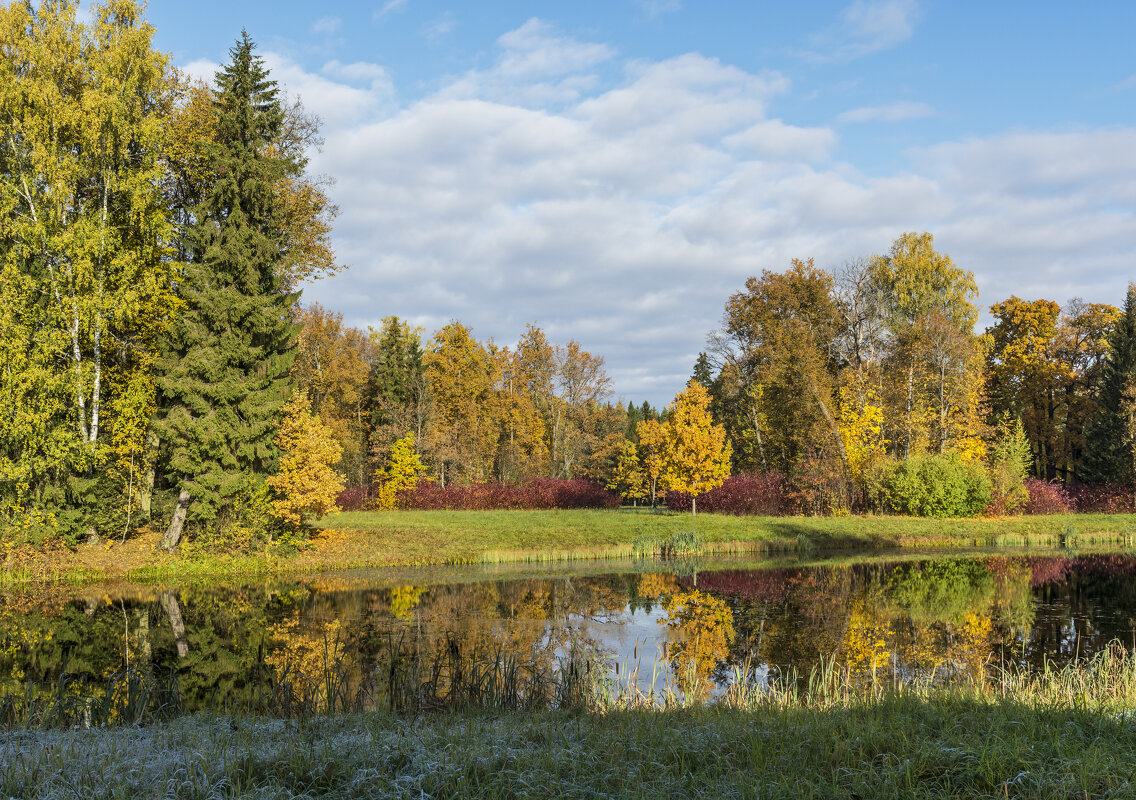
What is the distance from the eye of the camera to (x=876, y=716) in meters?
6.46

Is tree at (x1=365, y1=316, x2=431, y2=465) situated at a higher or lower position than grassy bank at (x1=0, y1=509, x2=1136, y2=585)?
higher

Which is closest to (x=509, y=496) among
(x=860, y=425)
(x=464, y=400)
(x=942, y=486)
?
(x=464, y=400)

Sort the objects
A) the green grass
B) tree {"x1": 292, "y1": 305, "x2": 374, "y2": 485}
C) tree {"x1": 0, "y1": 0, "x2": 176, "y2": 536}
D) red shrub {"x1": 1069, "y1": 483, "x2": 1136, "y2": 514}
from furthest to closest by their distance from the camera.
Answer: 1. tree {"x1": 292, "y1": 305, "x2": 374, "y2": 485}
2. red shrub {"x1": 1069, "y1": 483, "x2": 1136, "y2": 514}
3. the green grass
4. tree {"x1": 0, "y1": 0, "x2": 176, "y2": 536}

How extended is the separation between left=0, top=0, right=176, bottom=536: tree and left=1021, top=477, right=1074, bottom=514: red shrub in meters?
40.9

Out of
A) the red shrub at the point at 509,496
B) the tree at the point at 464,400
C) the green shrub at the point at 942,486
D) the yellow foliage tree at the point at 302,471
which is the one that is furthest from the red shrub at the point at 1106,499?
the yellow foliage tree at the point at 302,471

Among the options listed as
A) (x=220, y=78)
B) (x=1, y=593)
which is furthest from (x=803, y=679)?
(x=220, y=78)

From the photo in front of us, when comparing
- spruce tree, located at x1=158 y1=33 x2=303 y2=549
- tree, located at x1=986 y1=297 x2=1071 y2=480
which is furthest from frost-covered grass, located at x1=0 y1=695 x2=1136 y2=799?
tree, located at x1=986 y1=297 x2=1071 y2=480

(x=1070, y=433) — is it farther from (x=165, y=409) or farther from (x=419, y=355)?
(x=165, y=409)

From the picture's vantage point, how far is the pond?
10.3m

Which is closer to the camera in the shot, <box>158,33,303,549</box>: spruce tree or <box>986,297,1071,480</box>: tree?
<box>158,33,303,549</box>: spruce tree

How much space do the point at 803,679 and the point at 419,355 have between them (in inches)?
1745

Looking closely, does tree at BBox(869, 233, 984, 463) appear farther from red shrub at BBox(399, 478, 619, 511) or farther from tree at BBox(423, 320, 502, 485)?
tree at BBox(423, 320, 502, 485)

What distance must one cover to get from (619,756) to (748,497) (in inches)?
1354

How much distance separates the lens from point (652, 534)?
28156 mm
